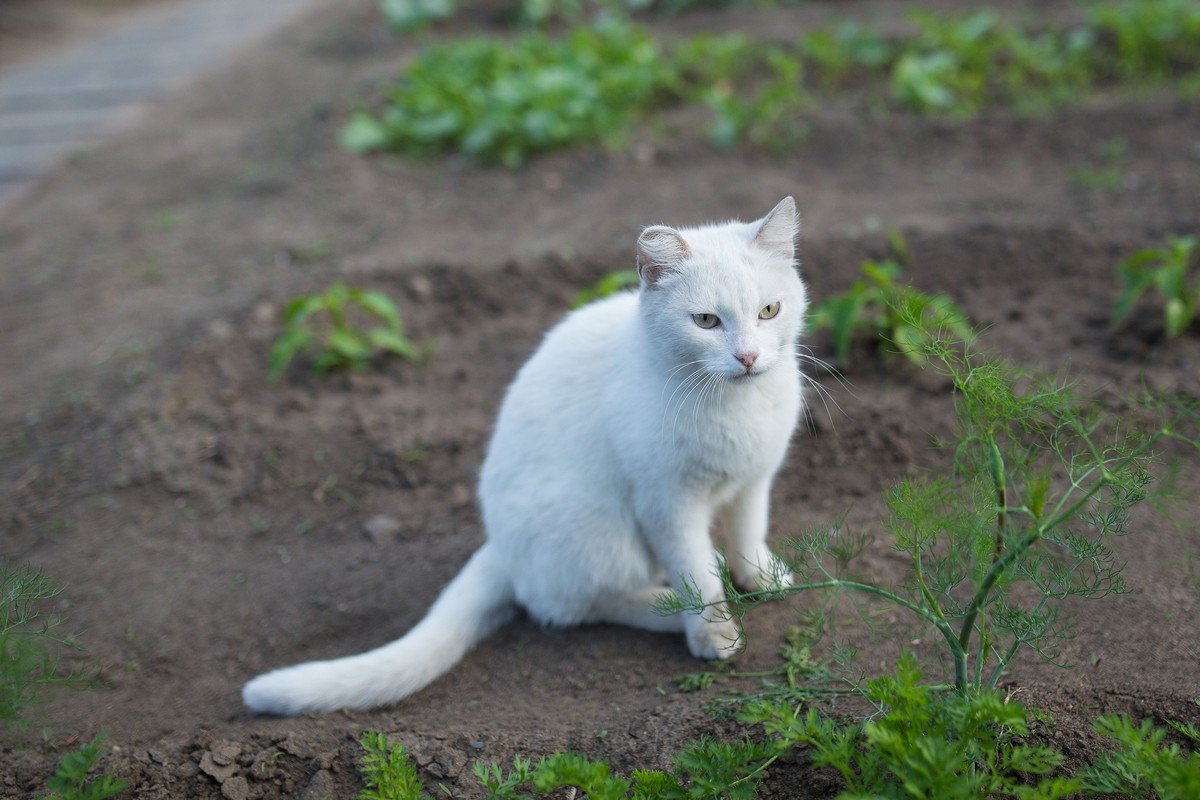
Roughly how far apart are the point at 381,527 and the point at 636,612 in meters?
1.13

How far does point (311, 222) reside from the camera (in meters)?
5.38

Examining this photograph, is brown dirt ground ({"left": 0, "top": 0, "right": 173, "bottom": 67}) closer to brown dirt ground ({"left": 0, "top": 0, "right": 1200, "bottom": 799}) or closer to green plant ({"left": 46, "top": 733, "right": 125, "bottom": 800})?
brown dirt ground ({"left": 0, "top": 0, "right": 1200, "bottom": 799})

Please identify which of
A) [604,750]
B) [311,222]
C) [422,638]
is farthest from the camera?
[311,222]

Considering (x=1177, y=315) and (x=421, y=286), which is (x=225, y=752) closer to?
(x=421, y=286)

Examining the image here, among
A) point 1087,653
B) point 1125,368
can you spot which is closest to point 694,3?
point 1125,368

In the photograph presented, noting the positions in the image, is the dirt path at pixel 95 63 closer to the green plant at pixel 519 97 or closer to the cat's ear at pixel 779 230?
the green plant at pixel 519 97

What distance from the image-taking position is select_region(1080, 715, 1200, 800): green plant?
1575 mm

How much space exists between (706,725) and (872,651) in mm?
552

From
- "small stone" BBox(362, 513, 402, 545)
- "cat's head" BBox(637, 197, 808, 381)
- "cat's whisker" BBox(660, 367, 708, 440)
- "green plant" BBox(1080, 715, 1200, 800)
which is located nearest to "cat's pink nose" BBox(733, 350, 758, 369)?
"cat's head" BBox(637, 197, 808, 381)

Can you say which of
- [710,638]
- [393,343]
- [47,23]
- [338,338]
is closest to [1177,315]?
[710,638]

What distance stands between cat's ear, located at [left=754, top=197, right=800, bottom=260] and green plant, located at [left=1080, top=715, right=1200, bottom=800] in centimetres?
130

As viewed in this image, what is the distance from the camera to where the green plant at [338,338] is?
13.2ft

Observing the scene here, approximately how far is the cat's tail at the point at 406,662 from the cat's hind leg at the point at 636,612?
0.31 meters

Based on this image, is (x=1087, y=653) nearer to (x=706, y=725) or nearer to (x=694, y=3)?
(x=706, y=725)
